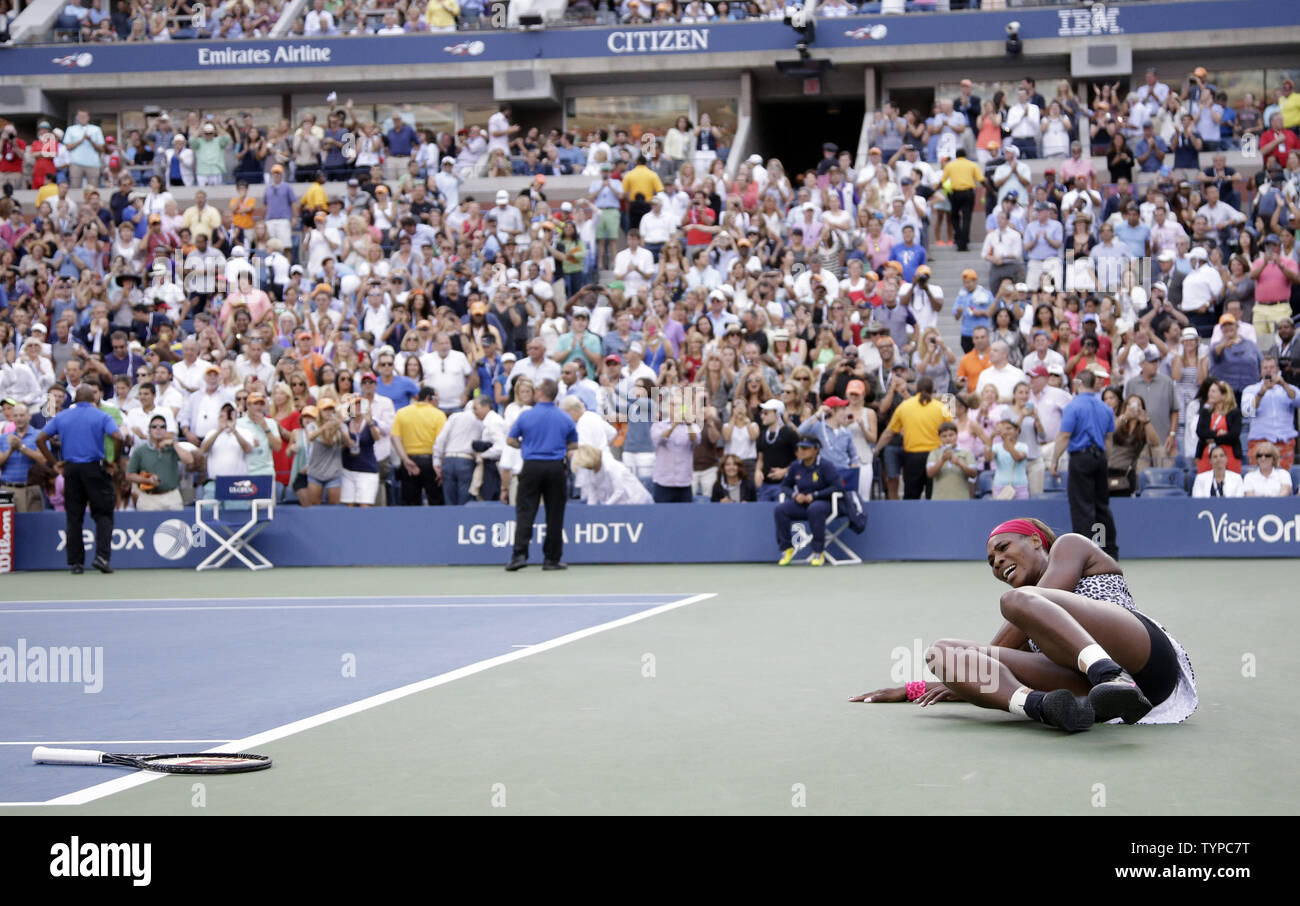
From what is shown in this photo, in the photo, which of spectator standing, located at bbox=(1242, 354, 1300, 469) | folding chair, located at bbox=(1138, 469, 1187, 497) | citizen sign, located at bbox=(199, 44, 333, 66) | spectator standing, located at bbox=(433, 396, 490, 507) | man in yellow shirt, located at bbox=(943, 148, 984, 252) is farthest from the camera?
citizen sign, located at bbox=(199, 44, 333, 66)

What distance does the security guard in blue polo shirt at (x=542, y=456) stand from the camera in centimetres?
1719

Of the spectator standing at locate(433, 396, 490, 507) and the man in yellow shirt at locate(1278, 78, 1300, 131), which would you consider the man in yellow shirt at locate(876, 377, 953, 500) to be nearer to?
the spectator standing at locate(433, 396, 490, 507)

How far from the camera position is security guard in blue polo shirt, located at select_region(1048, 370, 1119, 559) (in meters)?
16.8

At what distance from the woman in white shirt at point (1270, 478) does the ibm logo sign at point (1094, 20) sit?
16.7 m

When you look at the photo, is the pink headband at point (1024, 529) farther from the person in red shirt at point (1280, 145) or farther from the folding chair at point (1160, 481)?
the person in red shirt at point (1280, 145)

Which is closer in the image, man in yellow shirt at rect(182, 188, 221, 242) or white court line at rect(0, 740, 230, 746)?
white court line at rect(0, 740, 230, 746)

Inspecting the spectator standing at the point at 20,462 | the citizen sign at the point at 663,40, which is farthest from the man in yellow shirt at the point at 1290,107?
the spectator standing at the point at 20,462

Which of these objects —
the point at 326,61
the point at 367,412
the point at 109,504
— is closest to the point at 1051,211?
the point at 367,412

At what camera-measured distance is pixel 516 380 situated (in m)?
20.4

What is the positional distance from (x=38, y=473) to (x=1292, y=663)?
16525 millimetres

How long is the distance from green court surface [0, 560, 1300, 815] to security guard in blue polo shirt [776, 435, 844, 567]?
18.3 ft

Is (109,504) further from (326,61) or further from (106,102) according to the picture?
(106,102)

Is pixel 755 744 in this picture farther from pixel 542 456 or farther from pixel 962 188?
pixel 962 188

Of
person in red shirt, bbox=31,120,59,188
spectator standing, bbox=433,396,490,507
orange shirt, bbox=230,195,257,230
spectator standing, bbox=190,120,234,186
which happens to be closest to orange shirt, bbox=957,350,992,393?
spectator standing, bbox=433,396,490,507
